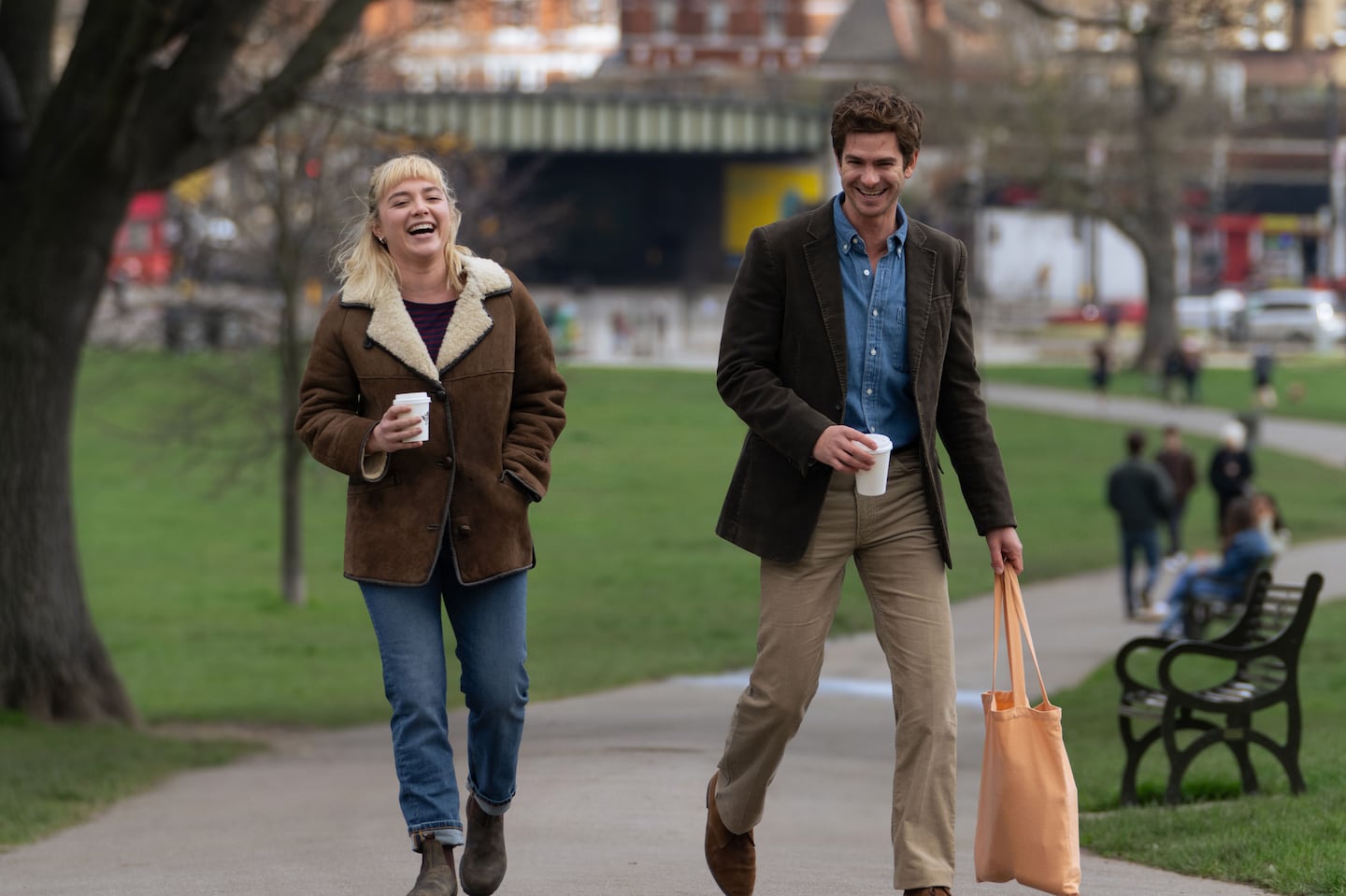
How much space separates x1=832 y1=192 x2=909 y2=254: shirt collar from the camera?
15.8 feet

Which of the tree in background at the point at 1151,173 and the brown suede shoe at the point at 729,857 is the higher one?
the tree in background at the point at 1151,173

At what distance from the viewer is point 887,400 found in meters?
4.79

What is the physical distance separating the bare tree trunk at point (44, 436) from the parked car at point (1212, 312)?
49712 mm

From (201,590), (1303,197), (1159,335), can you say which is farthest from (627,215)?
(201,590)

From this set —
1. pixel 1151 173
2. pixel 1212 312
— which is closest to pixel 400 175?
pixel 1151 173

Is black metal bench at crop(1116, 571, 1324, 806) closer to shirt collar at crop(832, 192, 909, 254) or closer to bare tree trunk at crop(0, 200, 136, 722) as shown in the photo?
shirt collar at crop(832, 192, 909, 254)

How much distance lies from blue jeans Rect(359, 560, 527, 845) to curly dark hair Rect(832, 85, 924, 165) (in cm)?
135

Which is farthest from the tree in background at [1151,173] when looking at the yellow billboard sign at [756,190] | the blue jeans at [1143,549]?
the blue jeans at [1143,549]

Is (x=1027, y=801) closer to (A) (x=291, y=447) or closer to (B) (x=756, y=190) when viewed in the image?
(A) (x=291, y=447)

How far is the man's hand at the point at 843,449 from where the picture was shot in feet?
14.7

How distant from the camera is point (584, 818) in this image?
683 centimetres

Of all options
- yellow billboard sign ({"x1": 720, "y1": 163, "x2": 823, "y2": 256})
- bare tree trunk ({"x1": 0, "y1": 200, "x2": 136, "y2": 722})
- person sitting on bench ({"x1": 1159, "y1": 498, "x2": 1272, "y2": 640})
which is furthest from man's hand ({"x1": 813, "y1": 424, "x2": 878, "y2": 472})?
yellow billboard sign ({"x1": 720, "y1": 163, "x2": 823, "y2": 256})

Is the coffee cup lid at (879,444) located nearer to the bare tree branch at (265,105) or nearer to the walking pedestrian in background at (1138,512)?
the bare tree branch at (265,105)

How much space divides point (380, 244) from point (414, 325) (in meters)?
0.26
